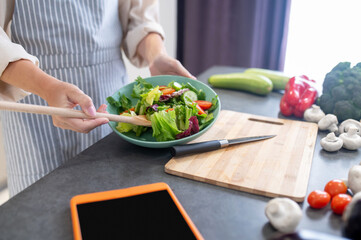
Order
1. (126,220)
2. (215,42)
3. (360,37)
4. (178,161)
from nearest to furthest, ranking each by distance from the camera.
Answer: (126,220)
(178,161)
(360,37)
(215,42)

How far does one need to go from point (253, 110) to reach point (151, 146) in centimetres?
57

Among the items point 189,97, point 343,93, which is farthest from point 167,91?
point 343,93

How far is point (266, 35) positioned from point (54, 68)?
2.00 metres

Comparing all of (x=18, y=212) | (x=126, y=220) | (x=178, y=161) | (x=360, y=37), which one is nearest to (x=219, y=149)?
(x=178, y=161)

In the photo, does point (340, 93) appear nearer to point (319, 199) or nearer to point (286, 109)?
point (286, 109)

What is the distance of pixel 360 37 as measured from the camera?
228cm

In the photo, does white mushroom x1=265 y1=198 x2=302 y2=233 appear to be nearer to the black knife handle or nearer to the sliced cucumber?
the black knife handle

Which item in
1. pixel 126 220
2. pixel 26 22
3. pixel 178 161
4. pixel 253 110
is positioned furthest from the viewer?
pixel 253 110

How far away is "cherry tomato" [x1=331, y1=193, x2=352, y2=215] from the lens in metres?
0.65

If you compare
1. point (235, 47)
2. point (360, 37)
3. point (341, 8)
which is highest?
point (341, 8)

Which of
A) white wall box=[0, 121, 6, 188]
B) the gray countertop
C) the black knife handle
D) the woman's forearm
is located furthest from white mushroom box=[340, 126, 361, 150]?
white wall box=[0, 121, 6, 188]

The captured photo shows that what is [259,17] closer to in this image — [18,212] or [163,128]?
[163,128]

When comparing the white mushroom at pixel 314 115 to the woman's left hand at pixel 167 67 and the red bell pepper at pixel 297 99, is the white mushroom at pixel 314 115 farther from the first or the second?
the woman's left hand at pixel 167 67

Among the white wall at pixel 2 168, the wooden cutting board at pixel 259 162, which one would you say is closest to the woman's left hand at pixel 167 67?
the wooden cutting board at pixel 259 162
